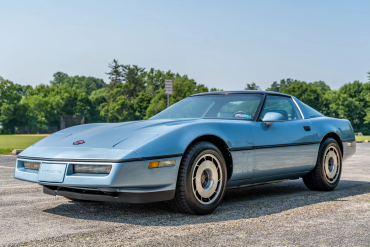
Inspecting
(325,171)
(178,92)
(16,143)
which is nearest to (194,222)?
(325,171)

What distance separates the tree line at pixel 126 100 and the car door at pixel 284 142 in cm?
7459

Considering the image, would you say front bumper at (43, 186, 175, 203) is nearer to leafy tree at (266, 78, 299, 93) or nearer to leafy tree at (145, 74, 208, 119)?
leafy tree at (145, 74, 208, 119)

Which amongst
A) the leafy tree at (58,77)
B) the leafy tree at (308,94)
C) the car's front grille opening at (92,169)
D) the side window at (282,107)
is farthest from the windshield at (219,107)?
the leafy tree at (58,77)

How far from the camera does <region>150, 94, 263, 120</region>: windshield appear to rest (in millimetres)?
5652

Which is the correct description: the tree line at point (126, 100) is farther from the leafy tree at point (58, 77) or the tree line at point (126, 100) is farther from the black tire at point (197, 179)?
the black tire at point (197, 179)

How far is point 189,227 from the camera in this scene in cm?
404

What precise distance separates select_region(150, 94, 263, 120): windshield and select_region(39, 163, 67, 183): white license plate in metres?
1.91

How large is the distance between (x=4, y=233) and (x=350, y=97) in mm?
95419

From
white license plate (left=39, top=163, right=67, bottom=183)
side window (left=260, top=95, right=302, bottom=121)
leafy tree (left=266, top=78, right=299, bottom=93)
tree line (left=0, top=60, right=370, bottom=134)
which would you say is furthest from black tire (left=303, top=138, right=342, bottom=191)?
leafy tree (left=266, top=78, right=299, bottom=93)

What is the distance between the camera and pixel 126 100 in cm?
11025

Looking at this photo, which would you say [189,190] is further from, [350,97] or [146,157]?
[350,97]

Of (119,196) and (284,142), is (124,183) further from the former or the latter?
(284,142)

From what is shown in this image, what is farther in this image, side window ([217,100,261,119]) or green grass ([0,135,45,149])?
green grass ([0,135,45,149])

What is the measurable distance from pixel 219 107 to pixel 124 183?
212 cm
